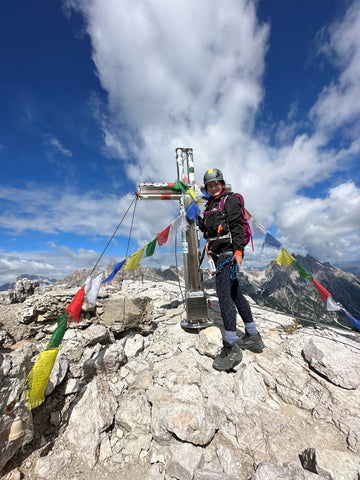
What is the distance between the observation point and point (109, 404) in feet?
9.63

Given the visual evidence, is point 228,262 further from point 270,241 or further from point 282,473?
point 282,473

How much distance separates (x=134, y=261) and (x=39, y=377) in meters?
2.87

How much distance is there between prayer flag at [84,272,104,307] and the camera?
3.78 meters

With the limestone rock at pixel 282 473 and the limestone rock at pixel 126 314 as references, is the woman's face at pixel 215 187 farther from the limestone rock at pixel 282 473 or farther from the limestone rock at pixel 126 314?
the limestone rock at pixel 282 473

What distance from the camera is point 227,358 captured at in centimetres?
362

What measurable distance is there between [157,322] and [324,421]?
4013 millimetres

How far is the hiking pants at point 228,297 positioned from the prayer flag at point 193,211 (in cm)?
180

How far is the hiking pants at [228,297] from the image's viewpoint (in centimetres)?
381

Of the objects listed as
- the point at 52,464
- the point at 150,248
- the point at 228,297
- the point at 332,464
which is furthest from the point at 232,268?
the point at 52,464

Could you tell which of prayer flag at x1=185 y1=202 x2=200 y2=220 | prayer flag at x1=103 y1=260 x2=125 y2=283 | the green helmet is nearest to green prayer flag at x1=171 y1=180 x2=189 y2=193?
prayer flag at x1=185 y1=202 x2=200 y2=220

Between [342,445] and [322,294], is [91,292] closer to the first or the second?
[342,445]

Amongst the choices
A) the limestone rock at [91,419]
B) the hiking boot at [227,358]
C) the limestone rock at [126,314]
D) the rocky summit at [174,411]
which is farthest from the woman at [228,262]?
the limestone rock at [126,314]

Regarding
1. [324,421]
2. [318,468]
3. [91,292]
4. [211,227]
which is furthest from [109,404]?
[211,227]

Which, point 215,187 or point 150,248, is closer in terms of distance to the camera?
point 215,187
